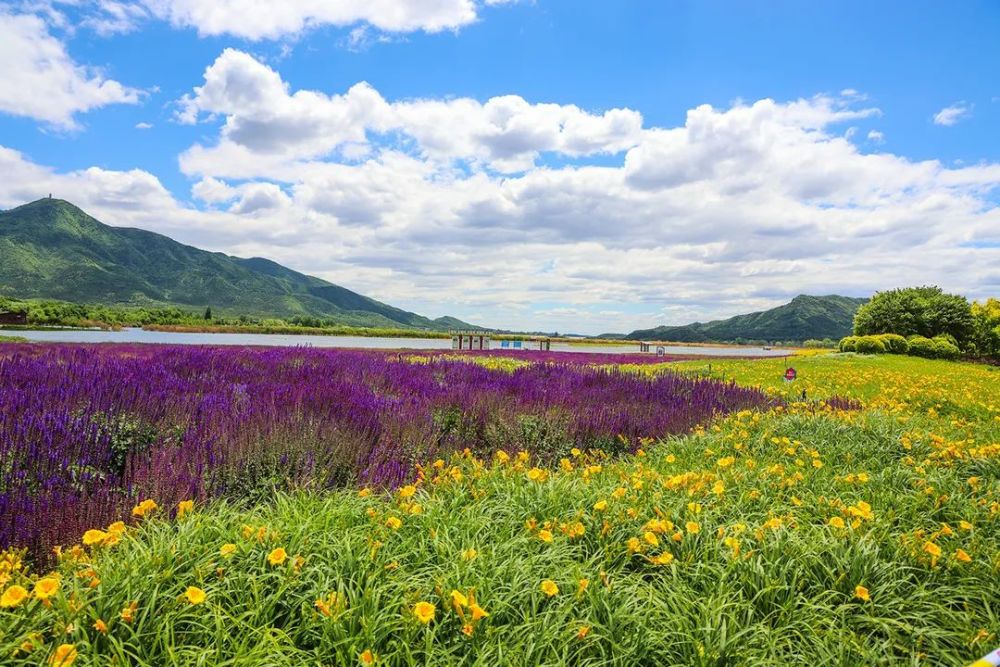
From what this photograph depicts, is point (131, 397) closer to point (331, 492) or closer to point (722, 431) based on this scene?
point (331, 492)

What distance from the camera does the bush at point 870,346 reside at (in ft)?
115

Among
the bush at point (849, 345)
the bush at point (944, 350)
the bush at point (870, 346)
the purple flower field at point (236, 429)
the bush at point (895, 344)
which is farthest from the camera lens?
the bush at point (895, 344)

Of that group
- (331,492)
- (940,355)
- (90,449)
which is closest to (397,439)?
(331,492)

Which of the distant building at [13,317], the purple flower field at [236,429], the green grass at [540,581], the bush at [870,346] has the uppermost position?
the distant building at [13,317]

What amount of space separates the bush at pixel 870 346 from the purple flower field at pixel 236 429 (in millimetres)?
33939

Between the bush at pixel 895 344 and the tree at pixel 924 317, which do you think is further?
the tree at pixel 924 317

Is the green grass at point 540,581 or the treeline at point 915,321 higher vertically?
the treeline at point 915,321

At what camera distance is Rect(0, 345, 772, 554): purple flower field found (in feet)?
10.2

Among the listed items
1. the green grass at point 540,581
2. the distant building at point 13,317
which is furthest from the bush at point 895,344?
the distant building at point 13,317

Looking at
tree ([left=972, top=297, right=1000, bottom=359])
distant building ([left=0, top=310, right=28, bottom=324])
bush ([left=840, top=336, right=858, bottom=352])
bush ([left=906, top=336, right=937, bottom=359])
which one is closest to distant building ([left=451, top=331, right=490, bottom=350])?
bush ([left=840, top=336, right=858, bottom=352])

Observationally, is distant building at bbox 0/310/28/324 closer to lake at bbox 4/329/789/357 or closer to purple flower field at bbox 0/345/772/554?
lake at bbox 4/329/789/357

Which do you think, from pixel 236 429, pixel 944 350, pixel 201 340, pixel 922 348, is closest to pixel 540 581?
pixel 236 429

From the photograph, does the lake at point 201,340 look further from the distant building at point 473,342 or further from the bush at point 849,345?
the bush at point 849,345

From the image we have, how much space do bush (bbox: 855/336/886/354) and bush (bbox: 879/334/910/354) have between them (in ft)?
3.52
